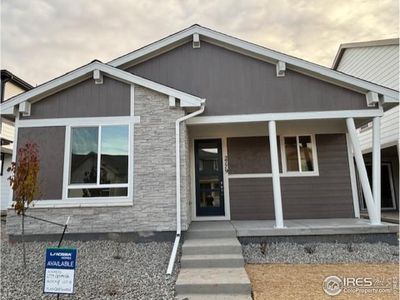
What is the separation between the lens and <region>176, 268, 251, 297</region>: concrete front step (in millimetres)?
3941

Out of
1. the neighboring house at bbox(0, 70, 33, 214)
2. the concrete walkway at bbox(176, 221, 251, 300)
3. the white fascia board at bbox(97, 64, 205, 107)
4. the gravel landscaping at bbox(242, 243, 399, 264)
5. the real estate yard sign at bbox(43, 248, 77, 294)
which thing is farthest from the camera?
the neighboring house at bbox(0, 70, 33, 214)

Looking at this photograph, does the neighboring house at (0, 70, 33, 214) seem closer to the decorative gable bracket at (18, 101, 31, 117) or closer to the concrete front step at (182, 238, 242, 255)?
the decorative gable bracket at (18, 101, 31, 117)

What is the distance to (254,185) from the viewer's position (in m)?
8.12

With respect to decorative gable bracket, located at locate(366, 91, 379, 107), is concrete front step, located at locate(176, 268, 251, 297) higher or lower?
lower

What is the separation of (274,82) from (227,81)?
132 cm

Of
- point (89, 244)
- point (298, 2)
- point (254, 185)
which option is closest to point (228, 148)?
point (254, 185)

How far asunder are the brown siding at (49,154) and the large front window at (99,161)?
0.85ft

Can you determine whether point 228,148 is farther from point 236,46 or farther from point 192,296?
point 192,296

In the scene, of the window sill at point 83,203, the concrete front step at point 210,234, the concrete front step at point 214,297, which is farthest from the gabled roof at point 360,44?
the window sill at point 83,203

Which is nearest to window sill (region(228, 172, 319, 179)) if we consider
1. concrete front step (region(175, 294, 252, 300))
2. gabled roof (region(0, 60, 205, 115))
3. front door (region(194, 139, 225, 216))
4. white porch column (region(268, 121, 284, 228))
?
front door (region(194, 139, 225, 216))

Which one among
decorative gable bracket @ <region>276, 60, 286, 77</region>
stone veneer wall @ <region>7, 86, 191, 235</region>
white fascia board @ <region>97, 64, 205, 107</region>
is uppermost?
decorative gable bracket @ <region>276, 60, 286, 77</region>

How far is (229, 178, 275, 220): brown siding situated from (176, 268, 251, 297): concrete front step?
368cm

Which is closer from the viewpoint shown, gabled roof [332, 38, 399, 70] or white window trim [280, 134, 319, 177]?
white window trim [280, 134, 319, 177]

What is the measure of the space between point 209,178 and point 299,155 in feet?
9.92
